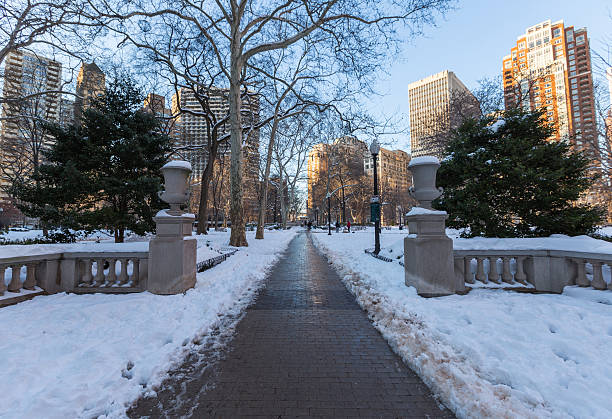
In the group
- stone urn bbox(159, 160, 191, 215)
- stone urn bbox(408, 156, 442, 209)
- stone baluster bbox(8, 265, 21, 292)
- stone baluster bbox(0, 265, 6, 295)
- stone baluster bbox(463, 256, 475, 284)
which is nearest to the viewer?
stone baluster bbox(0, 265, 6, 295)

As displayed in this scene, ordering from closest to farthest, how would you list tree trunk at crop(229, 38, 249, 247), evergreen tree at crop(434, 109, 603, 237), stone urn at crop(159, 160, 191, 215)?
stone urn at crop(159, 160, 191, 215), evergreen tree at crop(434, 109, 603, 237), tree trunk at crop(229, 38, 249, 247)

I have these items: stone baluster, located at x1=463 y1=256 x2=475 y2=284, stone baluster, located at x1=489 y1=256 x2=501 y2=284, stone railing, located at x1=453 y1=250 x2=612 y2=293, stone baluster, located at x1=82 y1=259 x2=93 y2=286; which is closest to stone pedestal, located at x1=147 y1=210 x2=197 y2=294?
stone baluster, located at x1=82 y1=259 x2=93 y2=286

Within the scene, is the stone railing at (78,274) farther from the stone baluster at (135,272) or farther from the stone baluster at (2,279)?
the stone baluster at (2,279)

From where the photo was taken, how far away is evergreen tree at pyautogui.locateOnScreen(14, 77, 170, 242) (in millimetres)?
9047

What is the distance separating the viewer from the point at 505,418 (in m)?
2.05

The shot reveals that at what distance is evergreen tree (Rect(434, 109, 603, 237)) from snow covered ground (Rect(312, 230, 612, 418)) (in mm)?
2228

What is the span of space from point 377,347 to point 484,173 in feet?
21.5

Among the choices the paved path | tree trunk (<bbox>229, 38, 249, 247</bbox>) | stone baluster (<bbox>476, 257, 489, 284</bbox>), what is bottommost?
the paved path

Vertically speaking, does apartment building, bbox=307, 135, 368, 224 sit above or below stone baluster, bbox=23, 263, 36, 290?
above

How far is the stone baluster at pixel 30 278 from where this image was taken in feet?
17.3

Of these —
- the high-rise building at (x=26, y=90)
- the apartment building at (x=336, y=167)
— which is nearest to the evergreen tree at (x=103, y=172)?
the high-rise building at (x=26, y=90)

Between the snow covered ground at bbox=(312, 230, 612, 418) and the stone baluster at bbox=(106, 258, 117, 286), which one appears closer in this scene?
the snow covered ground at bbox=(312, 230, 612, 418)

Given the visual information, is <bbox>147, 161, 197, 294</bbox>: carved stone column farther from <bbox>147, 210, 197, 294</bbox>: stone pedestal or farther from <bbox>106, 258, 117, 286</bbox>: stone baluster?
<bbox>106, 258, 117, 286</bbox>: stone baluster

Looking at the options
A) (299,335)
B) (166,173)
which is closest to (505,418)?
(299,335)
